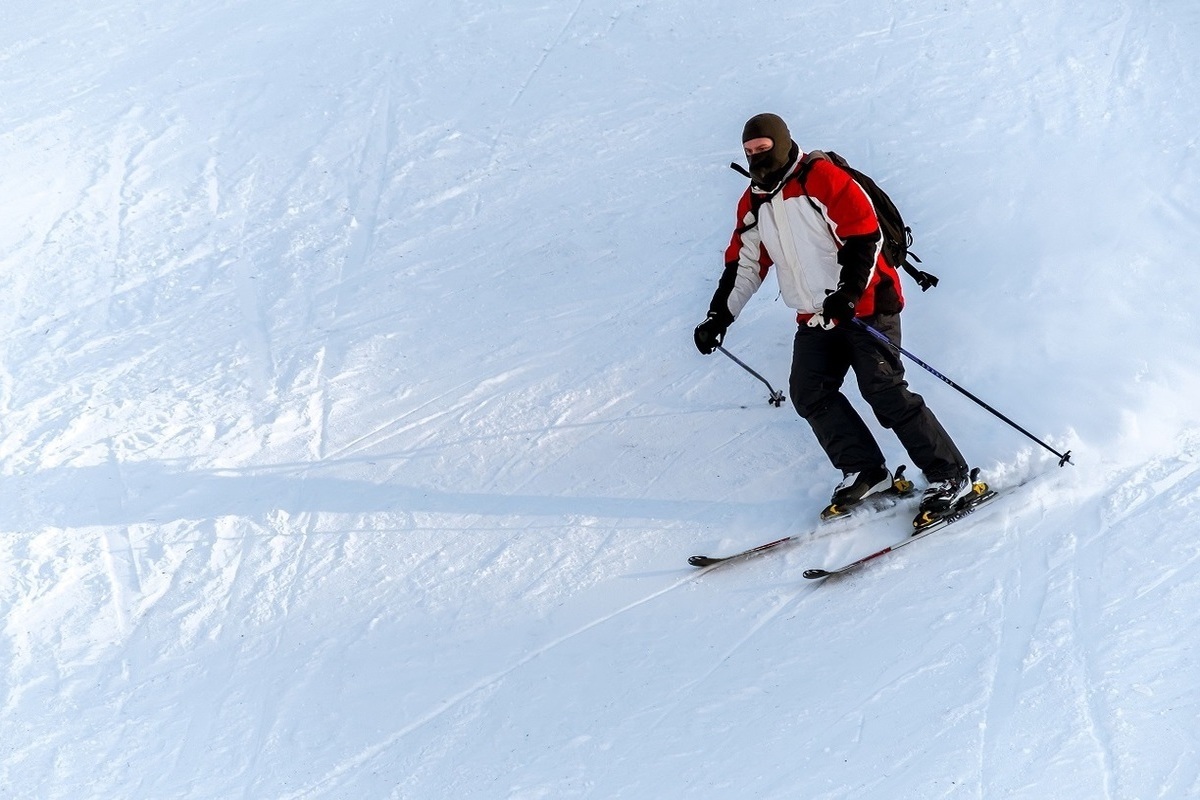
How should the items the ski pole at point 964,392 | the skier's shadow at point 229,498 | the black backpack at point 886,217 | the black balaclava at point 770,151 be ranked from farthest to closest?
1. the skier's shadow at point 229,498
2. the ski pole at point 964,392
3. the black backpack at point 886,217
4. the black balaclava at point 770,151

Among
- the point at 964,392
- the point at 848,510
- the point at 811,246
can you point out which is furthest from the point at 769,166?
the point at 848,510

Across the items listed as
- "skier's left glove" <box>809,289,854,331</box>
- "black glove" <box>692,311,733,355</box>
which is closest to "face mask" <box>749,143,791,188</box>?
"skier's left glove" <box>809,289,854,331</box>

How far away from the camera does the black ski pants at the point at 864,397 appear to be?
5258 millimetres

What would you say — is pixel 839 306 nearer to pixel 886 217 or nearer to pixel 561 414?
pixel 886 217

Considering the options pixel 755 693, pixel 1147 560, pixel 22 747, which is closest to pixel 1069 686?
pixel 1147 560

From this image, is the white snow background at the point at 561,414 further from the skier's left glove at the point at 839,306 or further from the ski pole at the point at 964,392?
the skier's left glove at the point at 839,306

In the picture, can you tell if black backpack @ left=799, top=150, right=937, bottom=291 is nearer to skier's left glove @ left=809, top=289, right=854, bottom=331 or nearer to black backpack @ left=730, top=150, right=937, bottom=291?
black backpack @ left=730, top=150, right=937, bottom=291

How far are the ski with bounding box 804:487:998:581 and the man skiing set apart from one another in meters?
0.04

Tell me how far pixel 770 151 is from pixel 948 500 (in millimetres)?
1955

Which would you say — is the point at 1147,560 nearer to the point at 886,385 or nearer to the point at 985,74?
the point at 886,385

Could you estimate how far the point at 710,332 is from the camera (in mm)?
5391

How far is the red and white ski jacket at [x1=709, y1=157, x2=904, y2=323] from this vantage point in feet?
15.9

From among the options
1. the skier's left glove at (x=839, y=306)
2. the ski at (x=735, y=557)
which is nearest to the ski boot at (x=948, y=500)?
the ski at (x=735, y=557)

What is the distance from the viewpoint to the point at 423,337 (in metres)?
7.25
